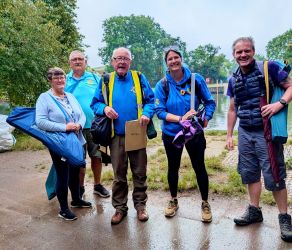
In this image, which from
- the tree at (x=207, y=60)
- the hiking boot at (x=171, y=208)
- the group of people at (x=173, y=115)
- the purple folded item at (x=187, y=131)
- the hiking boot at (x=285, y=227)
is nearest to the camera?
the hiking boot at (x=285, y=227)

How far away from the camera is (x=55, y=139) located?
3.36m

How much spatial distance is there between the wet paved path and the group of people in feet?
0.40

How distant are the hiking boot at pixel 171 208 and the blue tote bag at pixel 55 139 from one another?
1.07 meters

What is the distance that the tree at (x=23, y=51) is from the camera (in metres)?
8.15

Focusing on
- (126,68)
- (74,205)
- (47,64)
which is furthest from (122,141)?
(47,64)

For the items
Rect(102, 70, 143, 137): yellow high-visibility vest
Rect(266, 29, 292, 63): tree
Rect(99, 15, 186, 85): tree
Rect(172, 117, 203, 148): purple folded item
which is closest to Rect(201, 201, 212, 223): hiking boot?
Rect(172, 117, 203, 148): purple folded item

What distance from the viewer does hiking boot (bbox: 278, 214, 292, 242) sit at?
2.92 m

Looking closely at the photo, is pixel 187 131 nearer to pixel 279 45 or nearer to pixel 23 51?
pixel 23 51

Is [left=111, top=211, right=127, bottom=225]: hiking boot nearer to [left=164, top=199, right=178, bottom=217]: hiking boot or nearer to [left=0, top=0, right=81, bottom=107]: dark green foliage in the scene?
[left=164, top=199, right=178, bottom=217]: hiking boot

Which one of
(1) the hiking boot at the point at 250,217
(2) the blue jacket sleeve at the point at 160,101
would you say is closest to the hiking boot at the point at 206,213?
(1) the hiking boot at the point at 250,217

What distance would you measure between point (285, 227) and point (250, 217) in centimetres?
38

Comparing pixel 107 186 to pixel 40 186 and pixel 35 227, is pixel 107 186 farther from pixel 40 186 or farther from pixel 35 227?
pixel 35 227

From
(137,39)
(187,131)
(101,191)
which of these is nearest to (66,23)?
(101,191)

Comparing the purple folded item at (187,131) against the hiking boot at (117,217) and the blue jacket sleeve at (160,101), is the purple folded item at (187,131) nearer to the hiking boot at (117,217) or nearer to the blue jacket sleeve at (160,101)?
the blue jacket sleeve at (160,101)
